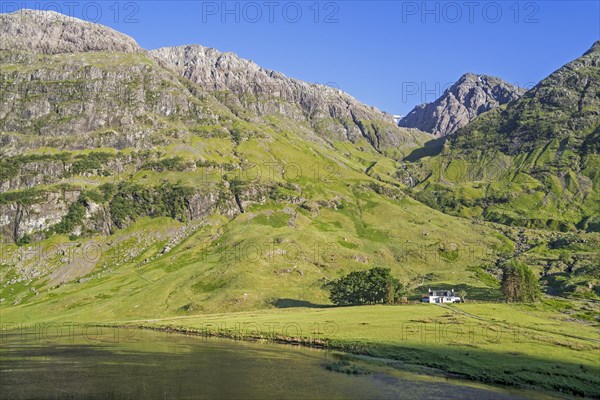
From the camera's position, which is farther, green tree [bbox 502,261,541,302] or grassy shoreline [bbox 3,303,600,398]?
green tree [bbox 502,261,541,302]

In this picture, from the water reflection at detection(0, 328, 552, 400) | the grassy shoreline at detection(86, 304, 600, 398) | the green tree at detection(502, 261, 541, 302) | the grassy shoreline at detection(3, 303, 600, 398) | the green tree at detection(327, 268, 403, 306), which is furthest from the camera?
the green tree at detection(327, 268, 403, 306)

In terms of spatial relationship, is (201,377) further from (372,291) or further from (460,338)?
(372,291)

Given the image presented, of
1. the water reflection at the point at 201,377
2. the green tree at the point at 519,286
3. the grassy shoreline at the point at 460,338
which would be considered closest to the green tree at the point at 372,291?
the grassy shoreline at the point at 460,338

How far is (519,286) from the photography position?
587 feet

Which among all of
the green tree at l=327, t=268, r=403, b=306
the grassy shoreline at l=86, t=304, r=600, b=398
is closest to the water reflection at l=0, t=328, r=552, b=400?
the grassy shoreline at l=86, t=304, r=600, b=398

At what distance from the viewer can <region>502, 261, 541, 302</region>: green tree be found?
178 m

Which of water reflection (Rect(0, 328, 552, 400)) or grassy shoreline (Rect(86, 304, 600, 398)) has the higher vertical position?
grassy shoreline (Rect(86, 304, 600, 398))

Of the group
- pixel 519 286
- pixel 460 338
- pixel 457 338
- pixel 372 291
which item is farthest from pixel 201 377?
pixel 519 286

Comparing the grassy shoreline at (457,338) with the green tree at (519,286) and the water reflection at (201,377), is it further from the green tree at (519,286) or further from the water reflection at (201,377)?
the green tree at (519,286)

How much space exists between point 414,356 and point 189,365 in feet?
142

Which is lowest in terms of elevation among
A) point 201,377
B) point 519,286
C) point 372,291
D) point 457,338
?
point 201,377

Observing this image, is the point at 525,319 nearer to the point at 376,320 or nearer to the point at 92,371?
the point at 376,320

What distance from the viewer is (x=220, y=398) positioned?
202ft

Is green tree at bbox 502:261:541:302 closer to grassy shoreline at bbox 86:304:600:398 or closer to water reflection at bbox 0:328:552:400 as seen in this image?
grassy shoreline at bbox 86:304:600:398
